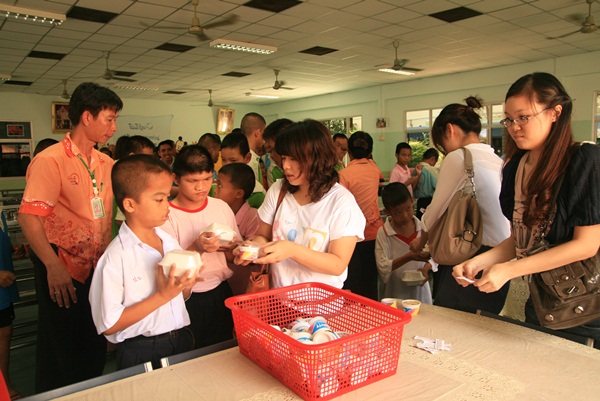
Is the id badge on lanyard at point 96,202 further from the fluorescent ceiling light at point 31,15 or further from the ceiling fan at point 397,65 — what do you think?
the ceiling fan at point 397,65

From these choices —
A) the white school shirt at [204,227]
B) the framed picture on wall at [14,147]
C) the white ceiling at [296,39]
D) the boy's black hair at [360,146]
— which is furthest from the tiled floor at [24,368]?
the framed picture on wall at [14,147]

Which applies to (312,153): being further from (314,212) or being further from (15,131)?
(15,131)

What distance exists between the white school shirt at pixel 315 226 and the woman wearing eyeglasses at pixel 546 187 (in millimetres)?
428

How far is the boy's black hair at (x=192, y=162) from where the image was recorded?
1994 mm

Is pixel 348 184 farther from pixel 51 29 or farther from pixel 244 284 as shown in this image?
pixel 51 29

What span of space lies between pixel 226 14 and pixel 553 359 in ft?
18.6

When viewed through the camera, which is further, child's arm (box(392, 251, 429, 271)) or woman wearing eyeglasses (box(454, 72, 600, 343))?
child's arm (box(392, 251, 429, 271))

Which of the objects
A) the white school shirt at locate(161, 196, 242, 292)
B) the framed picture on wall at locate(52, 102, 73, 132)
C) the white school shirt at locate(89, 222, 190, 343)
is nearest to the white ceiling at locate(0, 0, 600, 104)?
the framed picture on wall at locate(52, 102, 73, 132)

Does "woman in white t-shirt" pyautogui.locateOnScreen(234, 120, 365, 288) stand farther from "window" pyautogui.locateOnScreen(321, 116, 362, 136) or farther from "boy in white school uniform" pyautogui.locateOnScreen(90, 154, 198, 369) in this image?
"window" pyautogui.locateOnScreen(321, 116, 362, 136)

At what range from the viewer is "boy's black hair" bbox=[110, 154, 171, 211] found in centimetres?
154

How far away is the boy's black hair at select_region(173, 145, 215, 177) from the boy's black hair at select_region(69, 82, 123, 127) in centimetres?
43

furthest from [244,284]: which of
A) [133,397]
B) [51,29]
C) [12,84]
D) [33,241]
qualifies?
[12,84]

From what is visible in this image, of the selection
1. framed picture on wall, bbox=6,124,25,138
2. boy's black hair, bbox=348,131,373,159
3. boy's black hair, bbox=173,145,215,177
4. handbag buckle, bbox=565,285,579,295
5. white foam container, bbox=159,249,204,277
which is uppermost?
framed picture on wall, bbox=6,124,25,138

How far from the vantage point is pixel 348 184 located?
11.3ft
